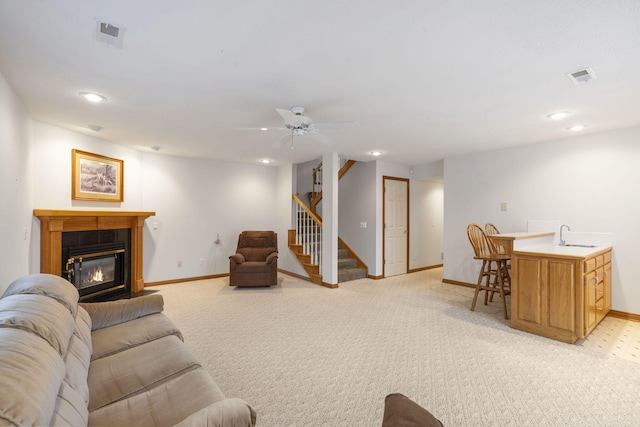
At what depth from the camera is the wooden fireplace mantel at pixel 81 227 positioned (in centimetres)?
367

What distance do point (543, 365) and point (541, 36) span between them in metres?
2.57

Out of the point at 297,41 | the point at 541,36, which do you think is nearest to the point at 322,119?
the point at 297,41

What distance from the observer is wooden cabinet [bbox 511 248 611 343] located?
9.85 feet

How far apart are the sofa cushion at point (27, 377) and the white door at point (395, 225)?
561cm

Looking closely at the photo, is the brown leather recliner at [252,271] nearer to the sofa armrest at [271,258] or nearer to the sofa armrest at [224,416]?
the sofa armrest at [271,258]

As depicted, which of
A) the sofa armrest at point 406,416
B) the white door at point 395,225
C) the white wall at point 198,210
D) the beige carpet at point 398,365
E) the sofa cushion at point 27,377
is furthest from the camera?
the white door at point 395,225

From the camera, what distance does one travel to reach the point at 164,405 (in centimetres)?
140

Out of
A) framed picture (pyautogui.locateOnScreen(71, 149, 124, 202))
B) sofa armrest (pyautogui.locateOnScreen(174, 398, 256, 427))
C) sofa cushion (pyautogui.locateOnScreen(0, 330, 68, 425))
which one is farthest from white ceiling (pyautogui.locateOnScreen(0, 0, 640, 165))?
sofa armrest (pyautogui.locateOnScreen(174, 398, 256, 427))

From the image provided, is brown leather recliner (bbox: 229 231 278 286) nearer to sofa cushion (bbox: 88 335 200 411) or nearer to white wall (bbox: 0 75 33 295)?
white wall (bbox: 0 75 33 295)

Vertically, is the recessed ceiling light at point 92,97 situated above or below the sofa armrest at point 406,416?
above

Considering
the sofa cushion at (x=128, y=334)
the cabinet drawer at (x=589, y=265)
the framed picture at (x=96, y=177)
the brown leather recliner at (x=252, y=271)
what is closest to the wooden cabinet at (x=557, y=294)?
the cabinet drawer at (x=589, y=265)

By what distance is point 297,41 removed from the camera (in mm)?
1947

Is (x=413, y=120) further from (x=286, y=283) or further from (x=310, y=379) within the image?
(x=286, y=283)

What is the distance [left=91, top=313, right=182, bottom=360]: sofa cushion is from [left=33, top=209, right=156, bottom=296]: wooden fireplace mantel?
89.3 inches
